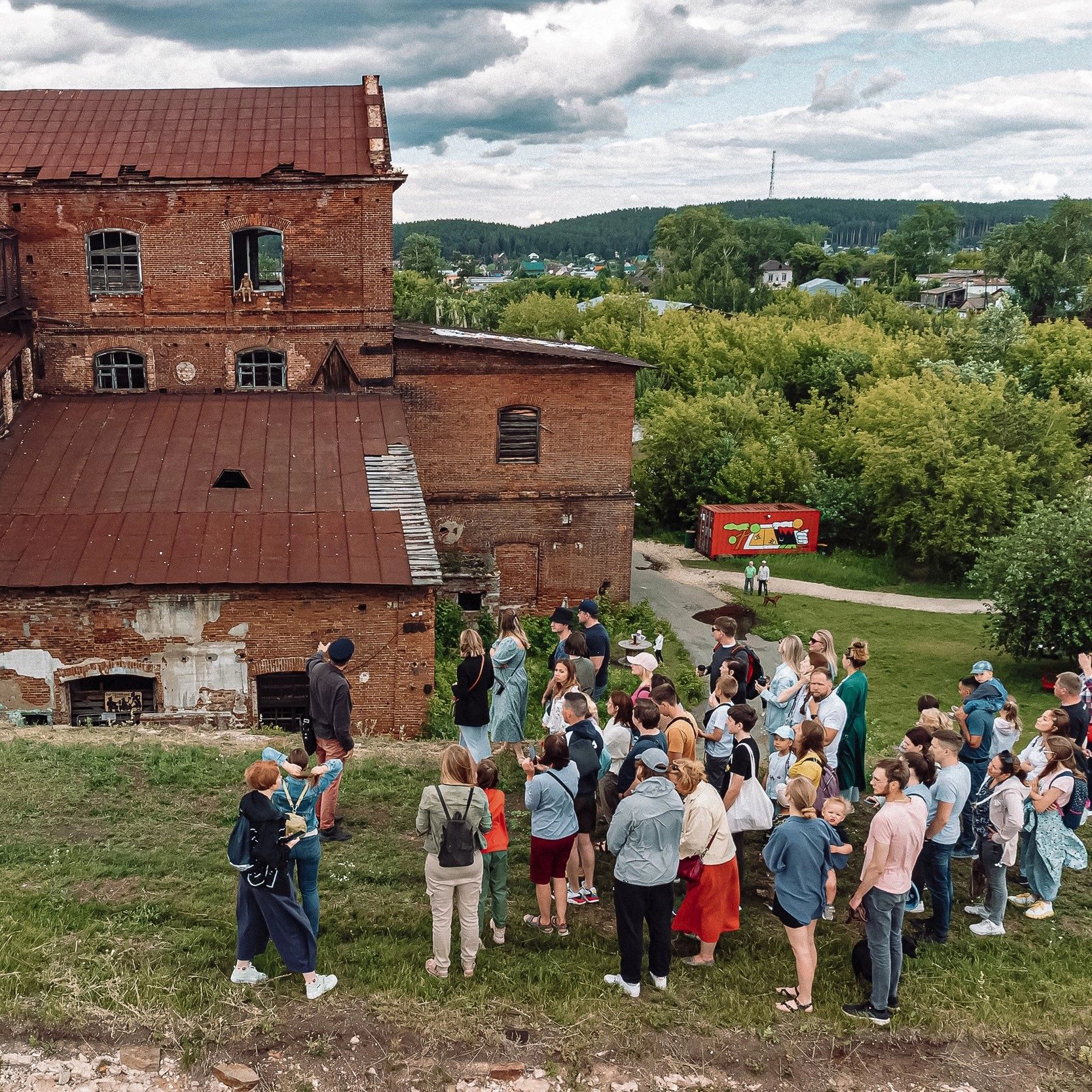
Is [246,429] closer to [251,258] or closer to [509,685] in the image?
[251,258]

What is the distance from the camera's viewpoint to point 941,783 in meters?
8.32

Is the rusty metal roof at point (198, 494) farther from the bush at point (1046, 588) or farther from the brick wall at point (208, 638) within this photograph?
the bush at point (1046, 588)

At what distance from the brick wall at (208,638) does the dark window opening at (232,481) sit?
311 cm

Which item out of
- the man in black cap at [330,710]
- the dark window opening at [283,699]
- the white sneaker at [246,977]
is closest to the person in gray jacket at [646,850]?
the white sneaker at [246,977]

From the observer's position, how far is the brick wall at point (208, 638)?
15.5 meters

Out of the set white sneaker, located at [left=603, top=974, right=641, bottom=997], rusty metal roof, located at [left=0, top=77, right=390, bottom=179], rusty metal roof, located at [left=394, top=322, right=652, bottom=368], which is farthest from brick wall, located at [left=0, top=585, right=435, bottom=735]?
rusty metal roof, located at [left=0, top=77, right=390, bottom=179]

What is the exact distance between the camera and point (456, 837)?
7320 mm

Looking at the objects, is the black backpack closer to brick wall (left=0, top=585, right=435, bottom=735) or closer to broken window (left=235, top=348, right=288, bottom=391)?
brick wall (left=0, top=585, right=435, bottom=735)

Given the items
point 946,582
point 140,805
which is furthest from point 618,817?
point 946,582

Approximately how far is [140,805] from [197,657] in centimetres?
525

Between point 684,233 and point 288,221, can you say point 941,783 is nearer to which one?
point 288,221

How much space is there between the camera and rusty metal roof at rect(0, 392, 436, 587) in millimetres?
15844

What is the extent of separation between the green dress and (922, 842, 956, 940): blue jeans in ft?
5.79

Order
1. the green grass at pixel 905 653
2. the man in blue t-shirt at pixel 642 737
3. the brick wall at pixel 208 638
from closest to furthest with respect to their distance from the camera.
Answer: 1. the man in blue t-shirt at pixel 642 737
2. the brick wall at pixel 208 638
3. the green grass at pixel 905 653
